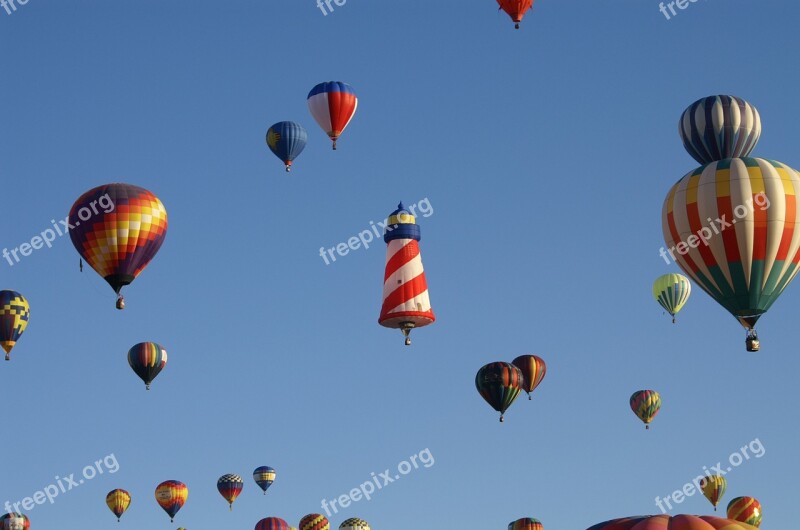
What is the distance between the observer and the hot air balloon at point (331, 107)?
66.0 metres

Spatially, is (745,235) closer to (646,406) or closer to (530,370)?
(530,370)

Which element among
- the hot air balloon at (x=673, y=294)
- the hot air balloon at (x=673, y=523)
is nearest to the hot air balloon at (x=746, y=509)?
the hot air balloon at (x=673, y=294)

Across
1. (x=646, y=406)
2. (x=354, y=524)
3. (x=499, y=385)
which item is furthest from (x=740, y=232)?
(x=354, y=524)

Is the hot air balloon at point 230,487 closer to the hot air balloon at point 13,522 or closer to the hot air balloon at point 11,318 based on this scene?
the hot air balloon at point 13,522

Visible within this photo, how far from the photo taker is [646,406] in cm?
7738

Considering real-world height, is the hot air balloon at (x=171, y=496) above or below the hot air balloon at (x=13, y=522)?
below

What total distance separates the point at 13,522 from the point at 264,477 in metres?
12.9

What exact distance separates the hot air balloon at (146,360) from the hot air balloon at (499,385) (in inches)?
636

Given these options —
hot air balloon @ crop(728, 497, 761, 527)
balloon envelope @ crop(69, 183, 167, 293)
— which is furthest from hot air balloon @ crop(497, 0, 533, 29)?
hot air balloon @ crop(728, 497, 761, 527)

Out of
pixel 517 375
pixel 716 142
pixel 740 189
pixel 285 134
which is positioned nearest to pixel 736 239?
pixel 740 189

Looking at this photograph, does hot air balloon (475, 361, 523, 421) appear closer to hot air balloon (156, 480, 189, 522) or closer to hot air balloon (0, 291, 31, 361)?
hot air balloon (0, 291, 31, 361)

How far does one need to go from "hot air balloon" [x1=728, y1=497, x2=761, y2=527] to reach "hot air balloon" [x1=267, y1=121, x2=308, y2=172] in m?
25.7

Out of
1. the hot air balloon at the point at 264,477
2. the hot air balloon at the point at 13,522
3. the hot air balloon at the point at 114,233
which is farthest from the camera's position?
the hot air balloon at the point at 264,477

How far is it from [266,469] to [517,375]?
28673 millimetres
